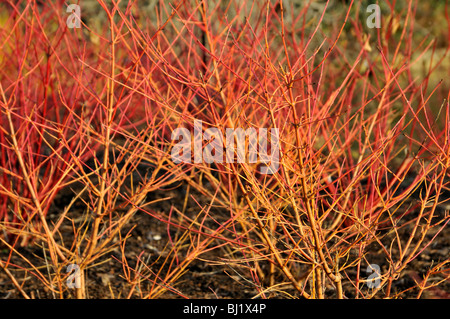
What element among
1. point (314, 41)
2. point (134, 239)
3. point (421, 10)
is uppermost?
point (421, 10)

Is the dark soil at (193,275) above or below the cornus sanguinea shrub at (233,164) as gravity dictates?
below

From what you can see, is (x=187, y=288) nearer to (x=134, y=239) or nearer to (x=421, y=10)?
(x=134, y=239)

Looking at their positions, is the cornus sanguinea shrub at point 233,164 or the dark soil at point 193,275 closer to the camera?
the cornus sanguinea shrub at point 233,164

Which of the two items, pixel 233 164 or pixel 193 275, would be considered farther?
pixel 193 275

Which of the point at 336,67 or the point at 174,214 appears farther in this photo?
the point at 336,67

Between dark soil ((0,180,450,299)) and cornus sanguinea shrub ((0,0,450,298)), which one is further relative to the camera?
dark soil ((0,180,450,299))

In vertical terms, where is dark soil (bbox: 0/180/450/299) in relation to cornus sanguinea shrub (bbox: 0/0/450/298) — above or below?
below

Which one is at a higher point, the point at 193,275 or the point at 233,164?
the point at 233,164

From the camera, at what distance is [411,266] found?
3010mm
